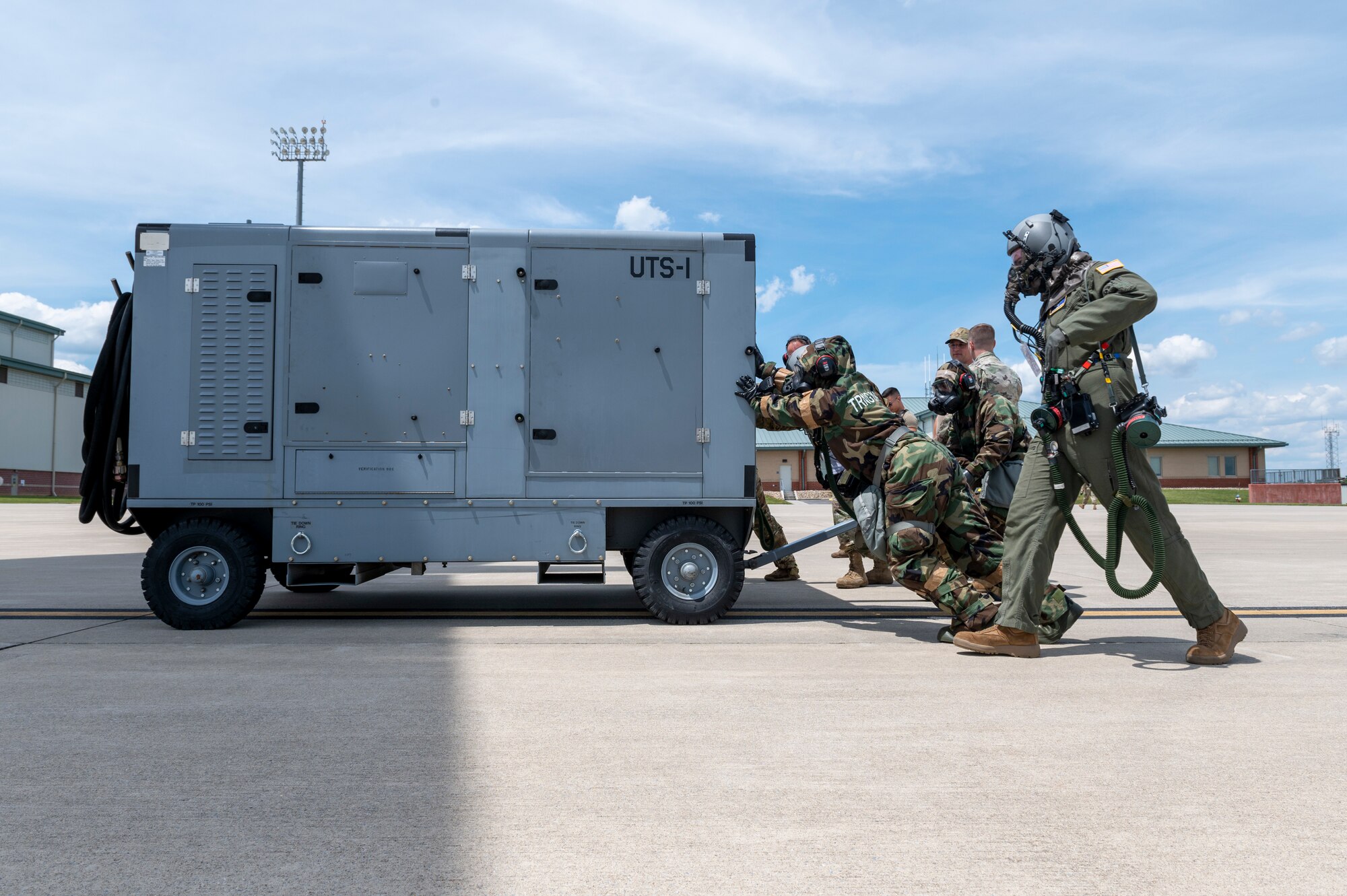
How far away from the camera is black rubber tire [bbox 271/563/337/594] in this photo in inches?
277

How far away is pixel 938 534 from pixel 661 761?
10.7 feet

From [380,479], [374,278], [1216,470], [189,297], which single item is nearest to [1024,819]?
[380,479]

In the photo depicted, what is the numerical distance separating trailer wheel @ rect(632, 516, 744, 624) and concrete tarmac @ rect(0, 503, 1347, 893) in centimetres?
21

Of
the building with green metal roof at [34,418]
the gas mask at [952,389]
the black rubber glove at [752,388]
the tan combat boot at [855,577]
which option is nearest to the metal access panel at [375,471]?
the black rubber glove at [752,388]

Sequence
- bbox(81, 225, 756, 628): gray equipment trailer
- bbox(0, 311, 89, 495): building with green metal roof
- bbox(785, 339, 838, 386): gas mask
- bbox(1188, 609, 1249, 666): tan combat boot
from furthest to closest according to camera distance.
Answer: bbox(0, 311, 89, 495): building with green metal roof → bbox(81, 225, 756, 628): gray equipment trailer → bbox(785, 339, 838, 386): gas mask → bbox(1188, 609, 1249, 666): tan combat boot

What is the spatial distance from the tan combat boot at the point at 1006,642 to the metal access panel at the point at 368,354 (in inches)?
134

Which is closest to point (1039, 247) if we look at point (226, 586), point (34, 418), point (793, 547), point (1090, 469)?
point (1090, 469)

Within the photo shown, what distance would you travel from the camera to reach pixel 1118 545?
4.94 meters

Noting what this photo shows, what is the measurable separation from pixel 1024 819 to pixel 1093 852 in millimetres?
256

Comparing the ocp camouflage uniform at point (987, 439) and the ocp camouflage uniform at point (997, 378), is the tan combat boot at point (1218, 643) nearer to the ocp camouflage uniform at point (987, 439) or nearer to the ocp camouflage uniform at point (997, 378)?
the ocp camouflage uniform at point (987, 439)

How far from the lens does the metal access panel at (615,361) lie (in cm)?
630

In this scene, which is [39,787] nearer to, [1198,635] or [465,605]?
[465,605]

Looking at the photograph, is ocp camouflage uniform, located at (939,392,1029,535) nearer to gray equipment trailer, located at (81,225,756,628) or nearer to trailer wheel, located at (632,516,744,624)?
gray equipment trailer, located at (81,225,756,628)

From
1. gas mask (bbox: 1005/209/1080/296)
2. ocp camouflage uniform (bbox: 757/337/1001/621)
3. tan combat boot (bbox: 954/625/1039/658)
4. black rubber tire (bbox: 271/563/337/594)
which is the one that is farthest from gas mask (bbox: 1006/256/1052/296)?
black rubber tire (bbox: 271/563/337/594)
